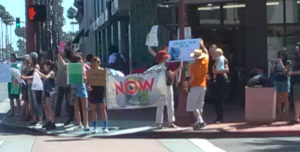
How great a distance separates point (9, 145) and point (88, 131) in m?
2.24

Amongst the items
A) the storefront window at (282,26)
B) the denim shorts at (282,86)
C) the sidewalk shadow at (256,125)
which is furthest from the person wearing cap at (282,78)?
the storefront window at (282,26)

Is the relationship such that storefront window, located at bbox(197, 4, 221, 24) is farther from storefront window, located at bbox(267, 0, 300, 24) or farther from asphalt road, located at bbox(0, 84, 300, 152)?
asphalt road, located at bbox(0, 84, 300, 152)

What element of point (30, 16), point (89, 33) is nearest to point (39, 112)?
point (30, 16)

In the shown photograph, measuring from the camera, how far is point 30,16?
1736cm

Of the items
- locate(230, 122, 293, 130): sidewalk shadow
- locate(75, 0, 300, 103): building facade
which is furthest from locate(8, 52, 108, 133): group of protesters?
locate(75, 0, 300, 103): building facade

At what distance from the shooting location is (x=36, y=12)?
681 inches

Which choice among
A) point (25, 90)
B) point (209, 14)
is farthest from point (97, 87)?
point (209, 14)

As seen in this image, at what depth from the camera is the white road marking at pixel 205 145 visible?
11.9 metres

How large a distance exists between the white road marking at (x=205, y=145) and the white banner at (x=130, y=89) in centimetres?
195

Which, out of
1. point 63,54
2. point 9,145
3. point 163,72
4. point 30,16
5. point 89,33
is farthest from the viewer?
point 89,33

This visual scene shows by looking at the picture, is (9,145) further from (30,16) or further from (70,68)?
(30,16)

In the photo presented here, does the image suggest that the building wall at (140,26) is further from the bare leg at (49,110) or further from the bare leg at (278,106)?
the bare leg at (278,106)

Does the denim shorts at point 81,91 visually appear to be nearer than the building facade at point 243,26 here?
Yes

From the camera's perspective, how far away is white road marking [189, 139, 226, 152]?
11.9 meters
